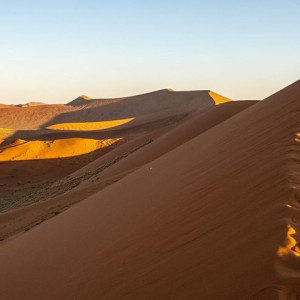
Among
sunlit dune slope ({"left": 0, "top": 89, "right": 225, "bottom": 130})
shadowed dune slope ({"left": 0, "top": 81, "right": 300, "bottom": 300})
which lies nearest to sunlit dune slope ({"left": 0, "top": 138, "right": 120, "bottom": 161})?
shadowed dune slope ({"left": 0, "top": 81, "right": 300, "bottom": 300})

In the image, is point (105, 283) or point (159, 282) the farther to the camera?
point (105, 283)

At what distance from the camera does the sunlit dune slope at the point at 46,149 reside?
33.4m

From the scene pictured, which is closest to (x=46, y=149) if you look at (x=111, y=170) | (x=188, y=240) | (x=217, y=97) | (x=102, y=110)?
(x=111, y=170)

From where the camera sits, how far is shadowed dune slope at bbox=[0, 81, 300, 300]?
3.02m

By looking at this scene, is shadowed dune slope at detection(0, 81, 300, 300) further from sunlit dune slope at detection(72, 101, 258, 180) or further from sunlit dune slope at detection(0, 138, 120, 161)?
sunlit dune slope at detection(0, 138, 120, 161)

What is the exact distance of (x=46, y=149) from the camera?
3494cm

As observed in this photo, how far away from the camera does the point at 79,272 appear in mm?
4539

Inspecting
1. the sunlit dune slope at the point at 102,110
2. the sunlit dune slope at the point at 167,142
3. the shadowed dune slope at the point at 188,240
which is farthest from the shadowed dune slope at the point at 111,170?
the sunlit dune slope at the point at 102,110

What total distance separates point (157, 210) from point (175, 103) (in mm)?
78103

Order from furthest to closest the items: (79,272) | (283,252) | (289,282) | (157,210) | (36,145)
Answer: (36,145)
(157,210)
(79,272)
(283,252)
(289,282)

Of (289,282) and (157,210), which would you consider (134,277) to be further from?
(157,210)

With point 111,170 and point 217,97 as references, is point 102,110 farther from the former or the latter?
point 111,170

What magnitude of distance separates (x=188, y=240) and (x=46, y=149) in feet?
106

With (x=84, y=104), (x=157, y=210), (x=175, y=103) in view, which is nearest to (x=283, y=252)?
(x=157, y=210)
